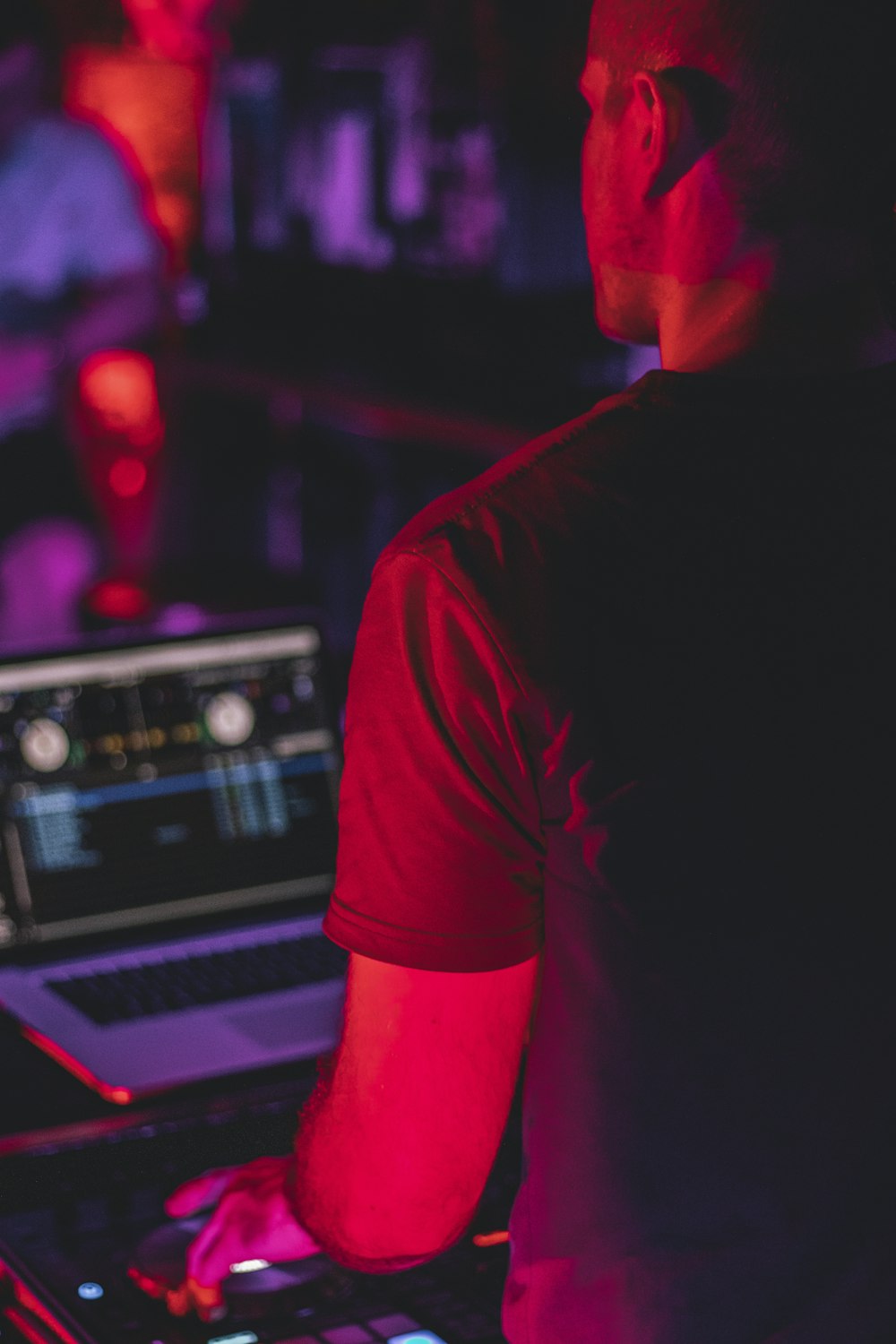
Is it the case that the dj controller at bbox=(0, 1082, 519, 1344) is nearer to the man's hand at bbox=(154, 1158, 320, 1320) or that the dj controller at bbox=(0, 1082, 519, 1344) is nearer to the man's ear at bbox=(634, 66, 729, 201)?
the man's hand at bbox=(154, 1158, 320, 1320)

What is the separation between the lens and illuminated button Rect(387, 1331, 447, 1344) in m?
1.10

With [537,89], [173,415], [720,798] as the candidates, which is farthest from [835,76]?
[173,415]

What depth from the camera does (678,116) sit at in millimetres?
813

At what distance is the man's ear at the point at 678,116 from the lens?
0.81m

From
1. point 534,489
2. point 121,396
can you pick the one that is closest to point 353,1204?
point 534,489

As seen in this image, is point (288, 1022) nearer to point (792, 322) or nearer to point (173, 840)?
point (173, 840)

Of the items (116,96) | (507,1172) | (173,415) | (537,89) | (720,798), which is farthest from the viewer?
(116,96)

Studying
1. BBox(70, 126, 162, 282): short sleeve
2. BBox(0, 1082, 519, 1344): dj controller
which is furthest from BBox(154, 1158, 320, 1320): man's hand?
BBox(70, 126, 162, 282): short sleeve

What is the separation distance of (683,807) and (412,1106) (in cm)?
25

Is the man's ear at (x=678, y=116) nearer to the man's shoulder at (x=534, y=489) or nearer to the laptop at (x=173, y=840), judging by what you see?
the man's shoulder at (x=534, y=489)

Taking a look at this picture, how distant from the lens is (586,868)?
0.81 metres

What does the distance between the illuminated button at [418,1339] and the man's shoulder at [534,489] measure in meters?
0.58

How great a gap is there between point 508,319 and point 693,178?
1863 millimetres

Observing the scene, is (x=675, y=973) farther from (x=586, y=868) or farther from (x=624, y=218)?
(x=624, y=218)
